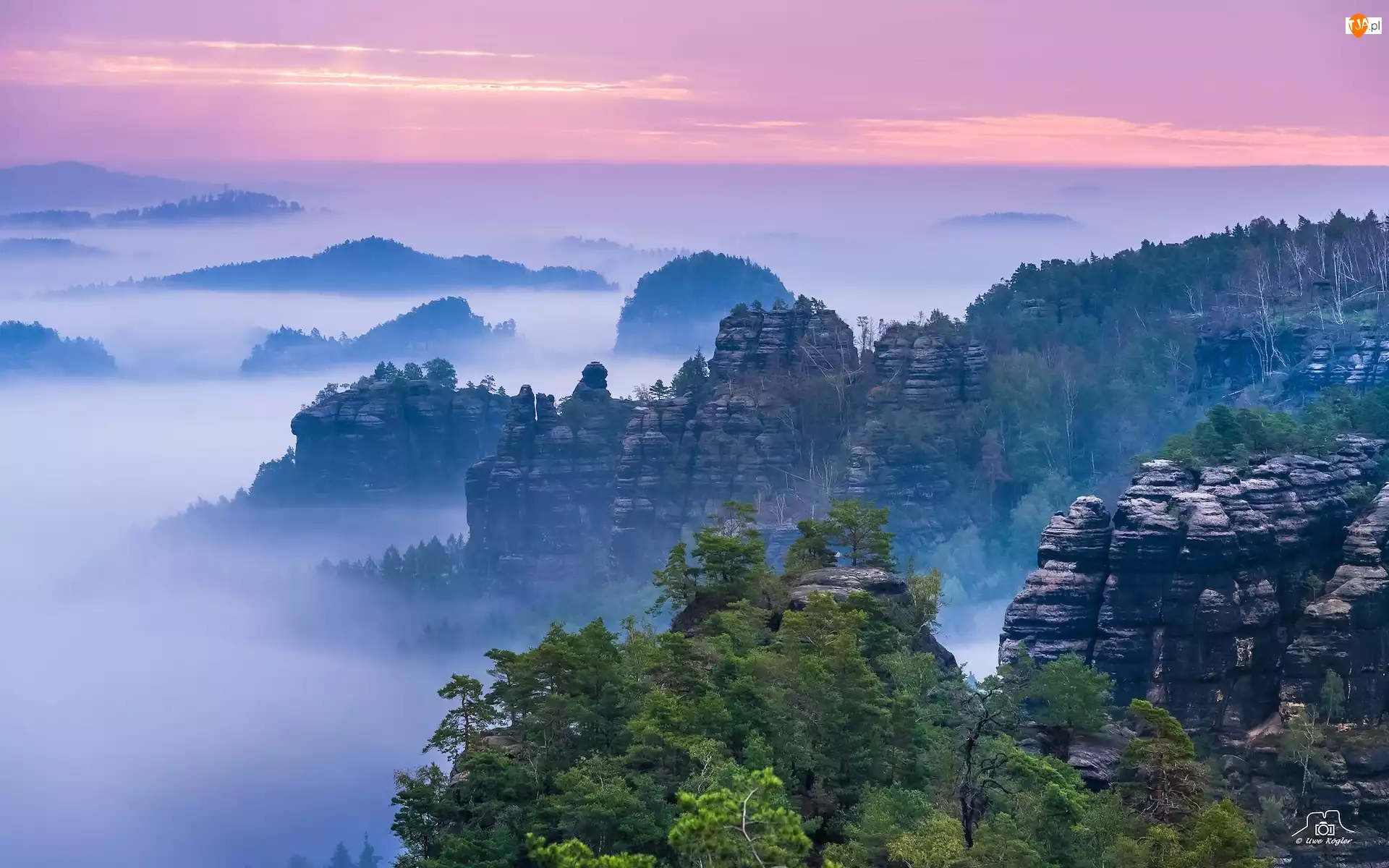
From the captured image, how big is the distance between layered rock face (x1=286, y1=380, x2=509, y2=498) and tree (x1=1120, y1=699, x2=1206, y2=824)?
400 ft

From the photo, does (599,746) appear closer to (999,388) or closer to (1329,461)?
(1329,461)

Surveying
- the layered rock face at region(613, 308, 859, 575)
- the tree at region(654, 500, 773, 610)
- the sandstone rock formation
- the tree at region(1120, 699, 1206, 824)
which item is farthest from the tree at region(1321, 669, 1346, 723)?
the layered rock face at region(613, 308, 859, 575)

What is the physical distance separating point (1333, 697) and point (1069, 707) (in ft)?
49.9

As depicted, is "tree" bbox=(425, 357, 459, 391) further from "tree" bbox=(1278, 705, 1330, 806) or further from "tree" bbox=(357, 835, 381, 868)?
"tree" bbox=(1278, 705, 1330, 806)

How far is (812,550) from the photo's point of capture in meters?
60.0

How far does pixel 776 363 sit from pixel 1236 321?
33.5 m

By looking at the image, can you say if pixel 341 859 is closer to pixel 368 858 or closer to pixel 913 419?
pixel 368 858

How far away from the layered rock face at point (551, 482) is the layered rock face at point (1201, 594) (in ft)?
243

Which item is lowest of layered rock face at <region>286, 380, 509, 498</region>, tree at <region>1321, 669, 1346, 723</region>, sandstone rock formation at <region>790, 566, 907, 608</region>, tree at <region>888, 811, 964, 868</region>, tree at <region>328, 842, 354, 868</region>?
tree at <region>328, 842, 354, 868</region>

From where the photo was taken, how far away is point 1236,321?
394 ft

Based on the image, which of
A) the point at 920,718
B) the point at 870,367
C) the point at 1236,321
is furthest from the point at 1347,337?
the point at 920,718

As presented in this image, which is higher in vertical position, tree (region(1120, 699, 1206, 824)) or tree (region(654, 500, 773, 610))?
tree (region(654, 500, 773, 610))

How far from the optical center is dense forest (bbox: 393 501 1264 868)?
39.1 metres

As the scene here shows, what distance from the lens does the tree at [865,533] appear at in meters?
58.2
